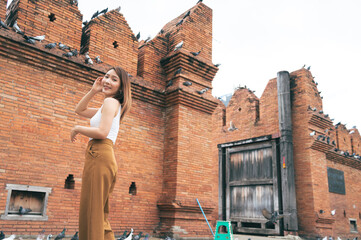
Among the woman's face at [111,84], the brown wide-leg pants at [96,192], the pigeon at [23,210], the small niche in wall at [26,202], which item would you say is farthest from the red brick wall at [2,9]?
the brown wide-leg pants at [96,192]

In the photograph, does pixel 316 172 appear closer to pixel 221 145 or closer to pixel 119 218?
pixel 221 145

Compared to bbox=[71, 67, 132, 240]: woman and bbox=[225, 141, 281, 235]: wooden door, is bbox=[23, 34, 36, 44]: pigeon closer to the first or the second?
bbox=[71, 67, 132, 240]: woman

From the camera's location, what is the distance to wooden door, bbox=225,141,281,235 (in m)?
12.0

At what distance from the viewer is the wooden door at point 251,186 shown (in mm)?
12031

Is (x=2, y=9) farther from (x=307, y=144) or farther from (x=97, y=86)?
(x=307, y=144)

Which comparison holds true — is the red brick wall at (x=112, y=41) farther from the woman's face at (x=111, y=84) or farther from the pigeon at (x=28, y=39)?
the woman's face at (x=111, y=84)

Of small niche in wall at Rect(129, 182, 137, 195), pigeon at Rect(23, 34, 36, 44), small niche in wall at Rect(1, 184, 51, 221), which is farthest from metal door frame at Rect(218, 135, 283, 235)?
pigeon at Rect(23, 34, 36, 44)

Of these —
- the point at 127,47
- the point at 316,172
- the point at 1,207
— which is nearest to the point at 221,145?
the point at 316,172

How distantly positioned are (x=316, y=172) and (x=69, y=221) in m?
8.85

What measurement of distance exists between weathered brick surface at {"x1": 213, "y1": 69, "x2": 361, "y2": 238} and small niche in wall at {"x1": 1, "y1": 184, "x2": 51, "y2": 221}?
879cm

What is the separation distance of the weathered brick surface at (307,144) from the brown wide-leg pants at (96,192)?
10312 mm

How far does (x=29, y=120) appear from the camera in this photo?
6.20m

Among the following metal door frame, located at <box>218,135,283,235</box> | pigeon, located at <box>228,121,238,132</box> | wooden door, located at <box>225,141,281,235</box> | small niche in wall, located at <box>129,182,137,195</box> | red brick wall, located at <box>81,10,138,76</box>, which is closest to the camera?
red brick wall, located at <box>81,10,138,76</box>

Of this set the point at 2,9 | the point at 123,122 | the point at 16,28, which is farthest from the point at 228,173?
the point at 2,9
